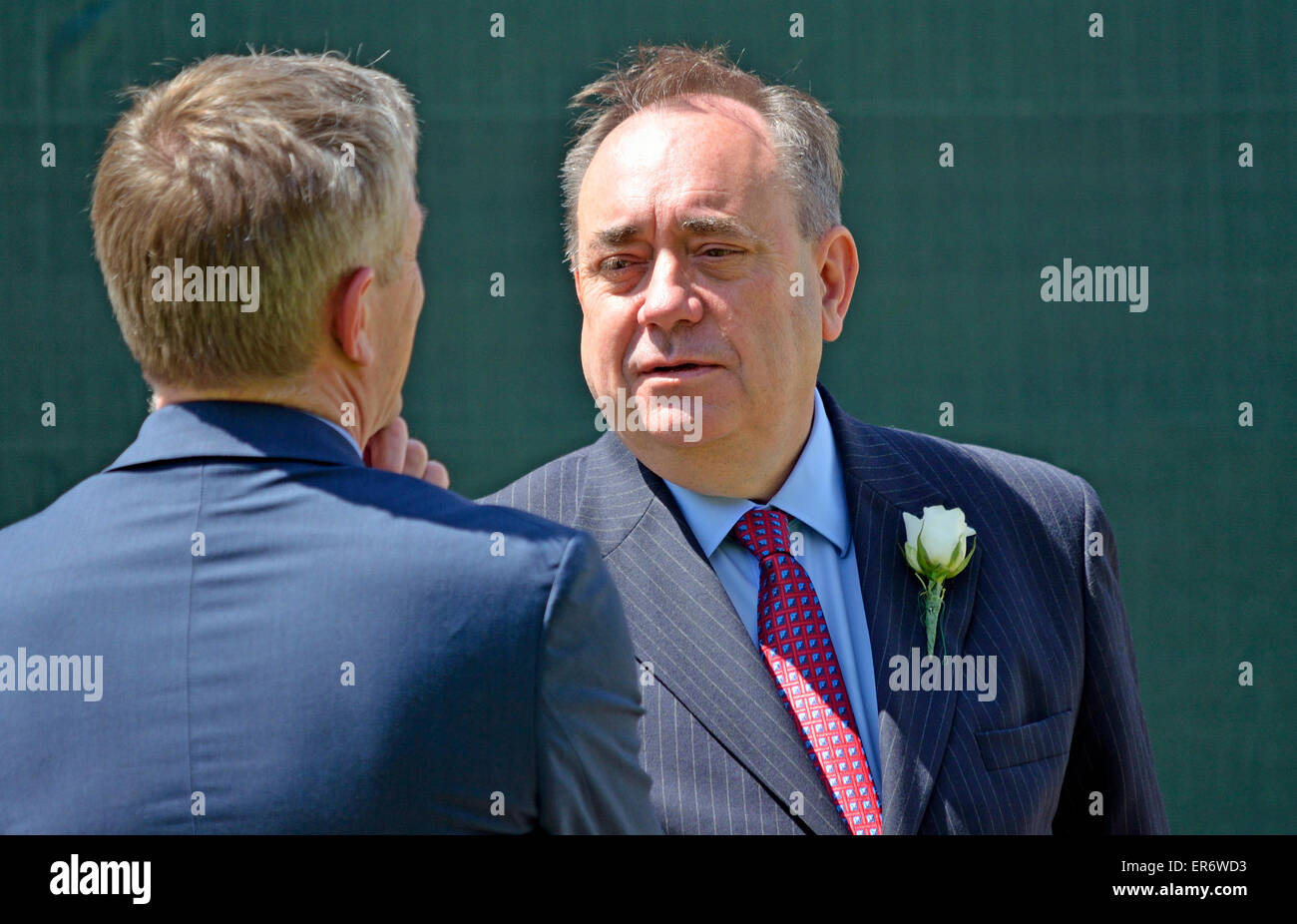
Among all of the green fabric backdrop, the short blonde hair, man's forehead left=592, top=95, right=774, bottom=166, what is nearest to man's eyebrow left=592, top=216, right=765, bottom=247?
man's forehead left=592, top=95, right=774, bottom=166

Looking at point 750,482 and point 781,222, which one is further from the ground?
point 781,222

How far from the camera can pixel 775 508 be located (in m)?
2.22

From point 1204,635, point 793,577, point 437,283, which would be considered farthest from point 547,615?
point 1204,635

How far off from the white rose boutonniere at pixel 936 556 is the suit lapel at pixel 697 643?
0.29 m

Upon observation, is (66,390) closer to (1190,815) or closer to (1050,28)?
(1050,28)

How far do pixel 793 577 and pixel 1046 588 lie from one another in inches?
16.4

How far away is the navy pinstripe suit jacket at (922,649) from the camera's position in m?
1.93

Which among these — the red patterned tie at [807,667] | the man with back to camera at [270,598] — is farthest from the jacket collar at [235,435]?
the red patterned tie at [807,667]

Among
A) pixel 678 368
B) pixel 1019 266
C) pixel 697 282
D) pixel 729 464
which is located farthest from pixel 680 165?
pixel 1019 266

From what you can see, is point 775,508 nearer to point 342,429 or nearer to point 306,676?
point 342,429

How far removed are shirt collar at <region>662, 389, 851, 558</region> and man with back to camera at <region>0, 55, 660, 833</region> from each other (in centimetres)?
88

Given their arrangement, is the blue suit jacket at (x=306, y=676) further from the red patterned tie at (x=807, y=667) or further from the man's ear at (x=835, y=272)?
the man's ear at (x=835, y=272)

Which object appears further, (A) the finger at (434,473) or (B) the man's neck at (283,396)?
(A) the finger at (434,473)

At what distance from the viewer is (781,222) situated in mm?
2316
